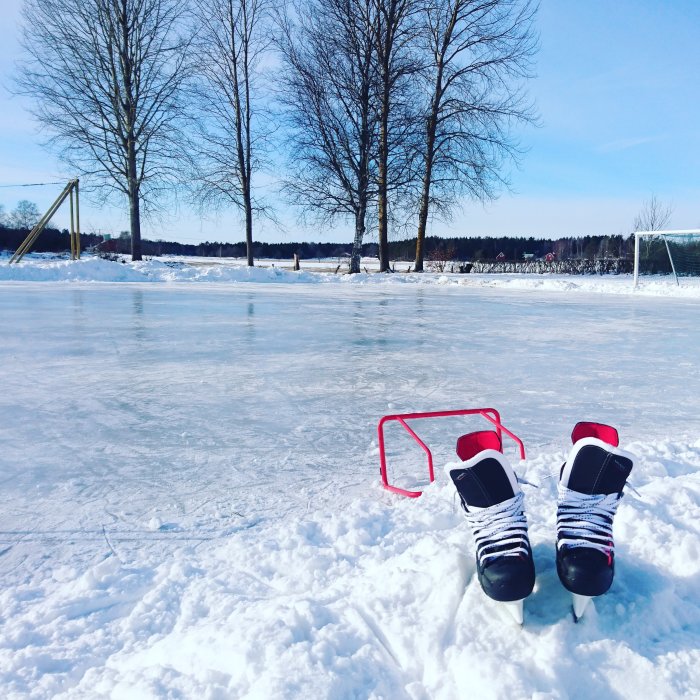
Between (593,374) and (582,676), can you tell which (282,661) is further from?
(593,374)

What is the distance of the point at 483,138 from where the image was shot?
2078cm

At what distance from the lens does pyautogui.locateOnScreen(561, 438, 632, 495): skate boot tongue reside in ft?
5.05

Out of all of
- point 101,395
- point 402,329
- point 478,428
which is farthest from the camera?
point 402,329

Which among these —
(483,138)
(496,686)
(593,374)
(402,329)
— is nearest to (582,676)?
(496,686)

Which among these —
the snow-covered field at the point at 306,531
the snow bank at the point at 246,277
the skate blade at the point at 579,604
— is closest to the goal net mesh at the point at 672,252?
the snow bank at the point at 246,277

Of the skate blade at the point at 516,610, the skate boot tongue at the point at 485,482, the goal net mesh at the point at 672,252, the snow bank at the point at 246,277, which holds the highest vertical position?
the goal net mesh at the point at 672,252

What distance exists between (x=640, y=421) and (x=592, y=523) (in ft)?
7.26

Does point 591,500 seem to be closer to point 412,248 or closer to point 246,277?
point 246,277

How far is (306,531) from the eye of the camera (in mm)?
2031

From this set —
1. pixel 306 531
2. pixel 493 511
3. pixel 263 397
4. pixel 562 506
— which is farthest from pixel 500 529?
pixel 263 397

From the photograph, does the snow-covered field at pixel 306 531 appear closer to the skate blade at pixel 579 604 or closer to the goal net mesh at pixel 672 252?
the skate blade at pixel 579 604

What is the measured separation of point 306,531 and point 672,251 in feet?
56.9

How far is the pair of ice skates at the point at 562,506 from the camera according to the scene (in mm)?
1471

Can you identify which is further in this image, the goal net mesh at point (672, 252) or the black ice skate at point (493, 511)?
the goal net mesh at point (672, 252)
